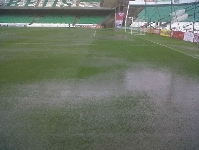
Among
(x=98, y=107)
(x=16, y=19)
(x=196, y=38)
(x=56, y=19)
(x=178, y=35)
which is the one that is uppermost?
(x=16, y=19)

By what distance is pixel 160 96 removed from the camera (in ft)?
29.5

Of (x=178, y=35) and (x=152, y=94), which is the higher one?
(x=178, y=35)

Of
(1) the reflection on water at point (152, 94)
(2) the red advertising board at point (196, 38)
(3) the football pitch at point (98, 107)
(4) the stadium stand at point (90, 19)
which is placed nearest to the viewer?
(3) the football pitch at point (98, 107)

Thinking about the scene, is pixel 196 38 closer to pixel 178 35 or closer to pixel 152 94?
pixel 178 35

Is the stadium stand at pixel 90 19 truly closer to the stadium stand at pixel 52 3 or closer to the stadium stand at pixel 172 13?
the stadium stand at pixel 52 3

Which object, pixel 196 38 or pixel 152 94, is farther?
pixel 196 38

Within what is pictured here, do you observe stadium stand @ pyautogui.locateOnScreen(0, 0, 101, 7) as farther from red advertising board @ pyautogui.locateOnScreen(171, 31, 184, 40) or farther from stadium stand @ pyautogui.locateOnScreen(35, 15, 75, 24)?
red advertising board @ pyautogui.locateOnScreen(171, 31, 184, 40)

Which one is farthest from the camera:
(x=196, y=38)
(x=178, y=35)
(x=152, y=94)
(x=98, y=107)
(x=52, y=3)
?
(x=52, y=3)

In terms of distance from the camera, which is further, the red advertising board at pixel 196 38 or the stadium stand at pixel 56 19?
the stadium stand at pixel 56 19

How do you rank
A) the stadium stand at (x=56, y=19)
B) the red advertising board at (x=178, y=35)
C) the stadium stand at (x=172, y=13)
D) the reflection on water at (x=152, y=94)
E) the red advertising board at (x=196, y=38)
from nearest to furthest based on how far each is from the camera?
the reflection on water at (x=152, y=94)
the red advertising board at (x=196, y=38)
the red advertising board at (x=178, y=35)
the stadium stand at (x=172, y=13)
the stadium stand at (x=56, y=19)

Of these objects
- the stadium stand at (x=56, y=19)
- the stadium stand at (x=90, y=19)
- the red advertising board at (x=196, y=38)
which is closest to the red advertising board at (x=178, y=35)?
the red advertising board at (x=196, y=38)

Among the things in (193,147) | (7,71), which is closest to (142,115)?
(193,147)

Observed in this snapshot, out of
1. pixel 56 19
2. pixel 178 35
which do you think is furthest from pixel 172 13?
pixel 56 19

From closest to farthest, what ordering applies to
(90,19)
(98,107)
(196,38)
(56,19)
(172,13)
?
(98,107), (196,38), (172,13), (90,19), (56,19)
